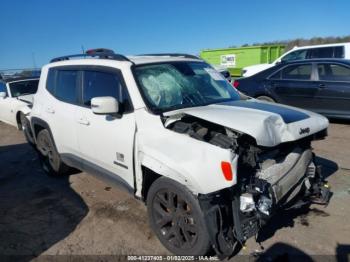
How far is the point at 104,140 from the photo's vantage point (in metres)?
3.75

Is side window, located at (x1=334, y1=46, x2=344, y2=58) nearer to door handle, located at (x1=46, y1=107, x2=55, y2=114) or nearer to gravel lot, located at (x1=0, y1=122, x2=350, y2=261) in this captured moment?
gravel lot, located at (x1=0, y1=122, x2=350, y2=261)

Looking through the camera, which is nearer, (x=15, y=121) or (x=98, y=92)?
(x=98, y=92)

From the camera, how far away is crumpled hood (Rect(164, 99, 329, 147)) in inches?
109

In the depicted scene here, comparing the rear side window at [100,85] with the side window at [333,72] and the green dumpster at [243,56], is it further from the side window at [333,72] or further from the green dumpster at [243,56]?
the green dumpster at [243,56]

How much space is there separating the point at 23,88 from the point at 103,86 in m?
6.94

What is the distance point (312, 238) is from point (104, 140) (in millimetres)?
2489

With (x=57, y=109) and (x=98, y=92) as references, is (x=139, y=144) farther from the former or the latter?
(x=57, y=109)

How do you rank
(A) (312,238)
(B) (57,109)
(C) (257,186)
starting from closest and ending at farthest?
(C) (257,186) < (A) (312,238) < (B) (57,109)

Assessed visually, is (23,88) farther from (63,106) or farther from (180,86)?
(180,86)

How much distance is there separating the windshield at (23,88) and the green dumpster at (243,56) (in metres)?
11.0

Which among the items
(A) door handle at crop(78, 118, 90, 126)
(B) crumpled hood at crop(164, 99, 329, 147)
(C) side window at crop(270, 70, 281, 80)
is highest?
(B) crumpled hood at crop(164, 99, 329, 147)

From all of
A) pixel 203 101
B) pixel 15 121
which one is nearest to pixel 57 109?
pixel 203 101

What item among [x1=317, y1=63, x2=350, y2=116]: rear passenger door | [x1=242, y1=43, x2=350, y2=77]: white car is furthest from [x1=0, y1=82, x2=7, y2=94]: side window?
[x1=317, y1=63, x2=350, y2=116]: rear passenger door

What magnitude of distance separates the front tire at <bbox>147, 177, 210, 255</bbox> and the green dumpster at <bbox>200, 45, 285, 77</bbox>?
52.7 ft
